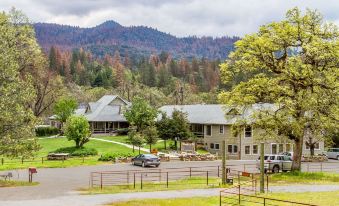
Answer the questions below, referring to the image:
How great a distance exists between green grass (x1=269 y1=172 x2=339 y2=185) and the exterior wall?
20.7m

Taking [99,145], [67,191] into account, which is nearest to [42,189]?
[67,191]

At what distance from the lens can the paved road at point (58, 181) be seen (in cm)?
3428

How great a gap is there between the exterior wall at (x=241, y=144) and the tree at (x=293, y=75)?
20.3 metres

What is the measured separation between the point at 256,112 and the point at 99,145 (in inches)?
1383

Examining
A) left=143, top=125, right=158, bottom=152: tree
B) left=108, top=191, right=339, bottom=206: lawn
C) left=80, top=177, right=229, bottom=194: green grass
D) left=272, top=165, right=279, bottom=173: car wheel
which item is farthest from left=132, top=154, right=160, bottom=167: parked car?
left=108, top=191, right=339, bottom=206: lawn

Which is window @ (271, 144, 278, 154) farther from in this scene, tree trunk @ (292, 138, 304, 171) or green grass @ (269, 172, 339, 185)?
green grass @ (269, 172, 339, 185)

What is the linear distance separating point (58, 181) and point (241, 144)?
1335 inches

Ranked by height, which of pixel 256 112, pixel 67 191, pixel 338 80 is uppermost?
pixel 338 80

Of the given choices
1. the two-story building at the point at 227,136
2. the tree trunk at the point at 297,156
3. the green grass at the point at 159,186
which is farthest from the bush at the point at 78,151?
the tree trunk at the point at 297,156

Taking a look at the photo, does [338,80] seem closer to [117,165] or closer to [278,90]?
[278,90]

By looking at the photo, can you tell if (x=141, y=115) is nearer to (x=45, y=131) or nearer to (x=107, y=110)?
(x=107, y=110)

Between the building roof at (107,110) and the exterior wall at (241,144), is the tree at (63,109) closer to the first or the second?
the building roof at (107,110)

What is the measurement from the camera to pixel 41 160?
61062mm

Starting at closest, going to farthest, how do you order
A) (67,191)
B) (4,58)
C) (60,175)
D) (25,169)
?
(67,191) < (4,58) < (60,175) < (25,169)
